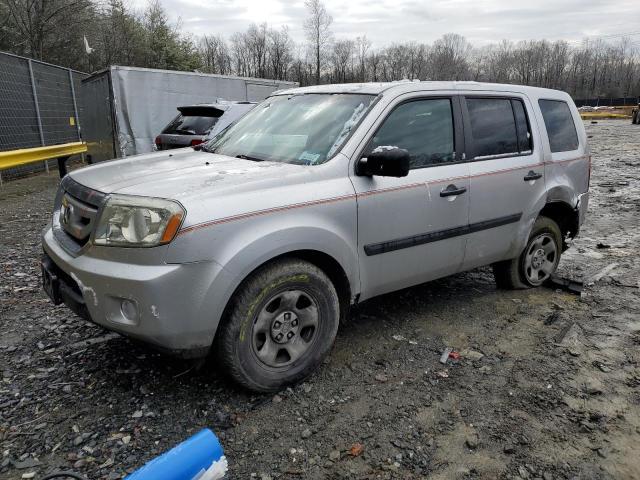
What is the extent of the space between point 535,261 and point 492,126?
150 centimetres

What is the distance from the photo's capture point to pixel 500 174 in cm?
403

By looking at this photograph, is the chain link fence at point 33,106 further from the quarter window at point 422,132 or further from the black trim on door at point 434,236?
the black trim on door at point 434,236

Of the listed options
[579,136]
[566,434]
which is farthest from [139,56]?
[566,434]

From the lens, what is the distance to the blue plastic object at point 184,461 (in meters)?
1.67

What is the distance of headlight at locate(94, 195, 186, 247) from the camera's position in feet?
8.19

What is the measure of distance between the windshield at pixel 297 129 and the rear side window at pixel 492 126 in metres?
1.01

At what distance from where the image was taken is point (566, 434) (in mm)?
2717

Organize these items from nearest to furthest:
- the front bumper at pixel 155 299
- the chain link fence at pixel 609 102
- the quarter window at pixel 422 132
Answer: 1. the front bumper at pixel 155 299
2. the quarter window at pixel 422 132
3. the chain link fence at pixel 609 102

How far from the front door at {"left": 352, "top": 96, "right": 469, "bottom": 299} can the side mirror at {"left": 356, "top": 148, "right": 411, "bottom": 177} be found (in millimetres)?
144

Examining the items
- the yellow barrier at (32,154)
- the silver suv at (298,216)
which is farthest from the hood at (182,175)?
the yellow barrier at (32,154)

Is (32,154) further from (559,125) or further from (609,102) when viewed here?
(609,102)

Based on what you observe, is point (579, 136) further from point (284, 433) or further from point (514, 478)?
point (284, 433)

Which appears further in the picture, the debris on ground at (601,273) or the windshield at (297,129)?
Answer: the debris on ground at (601,273)

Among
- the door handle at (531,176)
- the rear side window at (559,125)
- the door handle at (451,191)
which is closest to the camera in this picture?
the door handle at (451,191)
